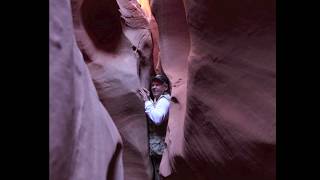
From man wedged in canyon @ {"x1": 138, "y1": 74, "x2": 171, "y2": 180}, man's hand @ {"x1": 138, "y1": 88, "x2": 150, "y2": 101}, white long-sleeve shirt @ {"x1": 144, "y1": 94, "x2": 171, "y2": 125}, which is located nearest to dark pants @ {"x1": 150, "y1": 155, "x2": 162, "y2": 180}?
man wedged in canyon @ {"x1": 138, "y1": 74, "x2": 171, "y2": 180}

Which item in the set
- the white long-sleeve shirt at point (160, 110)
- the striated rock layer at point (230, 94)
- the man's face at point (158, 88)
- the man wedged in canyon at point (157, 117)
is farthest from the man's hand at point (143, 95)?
the striated rock layer at point (230, 94)

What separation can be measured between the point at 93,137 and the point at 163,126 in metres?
3.71

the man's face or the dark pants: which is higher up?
the man's face

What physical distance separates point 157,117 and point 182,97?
109cm

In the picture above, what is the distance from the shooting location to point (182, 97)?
474 centimetres

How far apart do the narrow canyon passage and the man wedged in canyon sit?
94 mm

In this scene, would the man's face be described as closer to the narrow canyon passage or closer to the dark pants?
the narrow canyon passage

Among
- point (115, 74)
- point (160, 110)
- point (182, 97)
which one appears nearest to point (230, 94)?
point (182, 97)

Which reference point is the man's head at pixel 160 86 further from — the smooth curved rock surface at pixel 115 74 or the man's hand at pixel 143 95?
the smooth curved rock surface at pixel 115 74

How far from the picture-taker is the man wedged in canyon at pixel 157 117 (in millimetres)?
5746

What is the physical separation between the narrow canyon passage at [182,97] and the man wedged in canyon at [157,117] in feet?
0.31

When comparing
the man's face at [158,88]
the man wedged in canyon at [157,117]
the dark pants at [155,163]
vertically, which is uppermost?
the man's face at [158,88]

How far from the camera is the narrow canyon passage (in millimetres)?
1882
